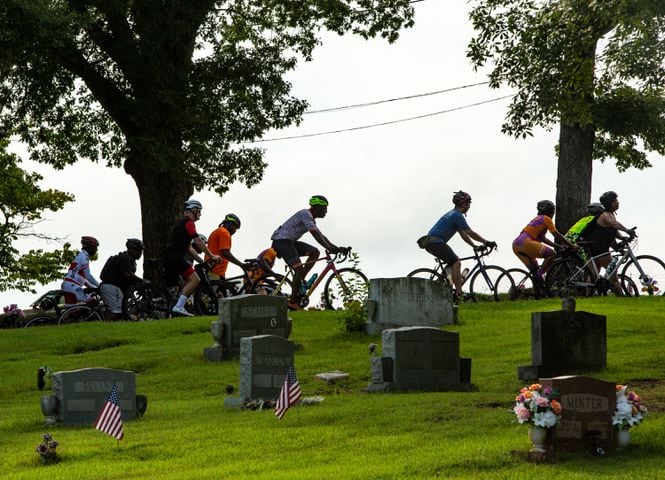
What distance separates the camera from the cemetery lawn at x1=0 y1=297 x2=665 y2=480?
40.7 feet

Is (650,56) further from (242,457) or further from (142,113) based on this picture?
(142,113)

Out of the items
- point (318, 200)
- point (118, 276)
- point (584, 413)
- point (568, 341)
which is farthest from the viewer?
point (118, 276)

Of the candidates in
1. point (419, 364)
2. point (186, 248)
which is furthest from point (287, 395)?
point (186, 248)

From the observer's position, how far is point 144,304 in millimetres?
27156

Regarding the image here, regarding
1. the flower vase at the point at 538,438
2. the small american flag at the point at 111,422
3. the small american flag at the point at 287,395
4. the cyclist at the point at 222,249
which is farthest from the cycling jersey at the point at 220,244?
the flower vase at the point at 538,438

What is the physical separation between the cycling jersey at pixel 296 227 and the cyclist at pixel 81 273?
4025 mm

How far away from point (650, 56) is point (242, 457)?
34.8ft

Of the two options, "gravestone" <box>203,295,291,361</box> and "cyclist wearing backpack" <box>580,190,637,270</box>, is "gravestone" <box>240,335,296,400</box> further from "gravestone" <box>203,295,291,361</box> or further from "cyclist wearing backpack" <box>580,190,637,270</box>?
"cyclist wearing backpack" <box>580,190,637,270</box>

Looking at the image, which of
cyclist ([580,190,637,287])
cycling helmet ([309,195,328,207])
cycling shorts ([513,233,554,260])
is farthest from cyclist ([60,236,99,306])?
cyclist ([580,190,637,287])

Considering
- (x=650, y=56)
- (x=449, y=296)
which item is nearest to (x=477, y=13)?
(x=650, y=56)

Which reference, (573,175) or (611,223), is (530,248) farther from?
(573,175)

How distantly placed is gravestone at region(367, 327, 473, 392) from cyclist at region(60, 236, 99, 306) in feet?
34.4

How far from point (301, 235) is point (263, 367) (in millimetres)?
8148

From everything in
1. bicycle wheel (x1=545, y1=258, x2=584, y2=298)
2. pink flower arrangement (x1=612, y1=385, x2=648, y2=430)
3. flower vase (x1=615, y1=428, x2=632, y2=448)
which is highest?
bicycle wheel (x1=545, y1=258, x2=584, y2=298)
